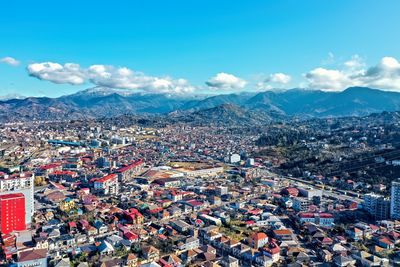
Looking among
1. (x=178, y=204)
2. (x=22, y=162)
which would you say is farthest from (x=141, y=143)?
(x=178, y=204)

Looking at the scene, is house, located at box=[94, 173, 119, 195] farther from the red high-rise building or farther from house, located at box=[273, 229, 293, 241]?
house, located at box=[273, 229, 293, 241]

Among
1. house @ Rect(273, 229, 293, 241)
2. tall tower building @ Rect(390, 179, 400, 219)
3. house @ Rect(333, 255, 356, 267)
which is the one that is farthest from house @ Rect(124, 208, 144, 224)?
tall tower building @ Rect(390, 179, 400, 219)

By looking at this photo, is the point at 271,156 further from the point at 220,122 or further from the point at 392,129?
the point at 220,122

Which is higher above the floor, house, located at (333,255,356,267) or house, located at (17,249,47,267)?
house, located at (17,249,47,267)

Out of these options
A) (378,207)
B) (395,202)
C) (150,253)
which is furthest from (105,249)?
(395,202)

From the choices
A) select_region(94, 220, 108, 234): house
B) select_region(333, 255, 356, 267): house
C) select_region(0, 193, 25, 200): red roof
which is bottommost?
select_region(333, 255, 356, 267): house

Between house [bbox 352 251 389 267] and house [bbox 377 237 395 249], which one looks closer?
house [bbox 352 251 389 267]

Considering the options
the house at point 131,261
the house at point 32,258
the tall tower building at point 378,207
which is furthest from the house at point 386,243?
the house at point 32,258

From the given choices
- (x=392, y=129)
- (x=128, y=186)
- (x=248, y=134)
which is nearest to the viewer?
(x=128, y=186)

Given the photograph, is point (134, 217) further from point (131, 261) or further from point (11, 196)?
point (11, 196)

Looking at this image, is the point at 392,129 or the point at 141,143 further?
the point at 141,143
